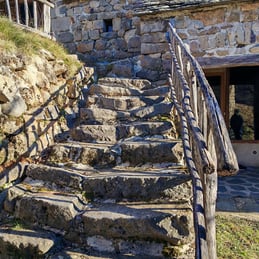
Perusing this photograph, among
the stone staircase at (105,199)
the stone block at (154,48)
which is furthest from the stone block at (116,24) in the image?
the stone staircase at (105,199)

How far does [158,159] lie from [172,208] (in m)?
0.72

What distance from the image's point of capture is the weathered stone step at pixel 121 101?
3859mm

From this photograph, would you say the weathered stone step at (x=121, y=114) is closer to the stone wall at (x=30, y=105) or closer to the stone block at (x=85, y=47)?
the stone wall at (x=30, y=105)

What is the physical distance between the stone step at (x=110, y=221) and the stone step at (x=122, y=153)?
0.57 metres

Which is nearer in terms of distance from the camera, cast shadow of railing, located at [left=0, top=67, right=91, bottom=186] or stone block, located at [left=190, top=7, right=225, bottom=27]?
cast shadow of railing, located at [left=0, top=67, right=91, bottom=186]

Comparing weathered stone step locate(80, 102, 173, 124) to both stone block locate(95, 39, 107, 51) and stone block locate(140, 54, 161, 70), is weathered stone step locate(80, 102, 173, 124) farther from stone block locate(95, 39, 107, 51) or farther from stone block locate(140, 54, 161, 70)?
stone block locate(95, 39, 107, 51)

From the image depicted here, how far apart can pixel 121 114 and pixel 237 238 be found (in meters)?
2.00

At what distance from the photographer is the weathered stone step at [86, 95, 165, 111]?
3.86 metres

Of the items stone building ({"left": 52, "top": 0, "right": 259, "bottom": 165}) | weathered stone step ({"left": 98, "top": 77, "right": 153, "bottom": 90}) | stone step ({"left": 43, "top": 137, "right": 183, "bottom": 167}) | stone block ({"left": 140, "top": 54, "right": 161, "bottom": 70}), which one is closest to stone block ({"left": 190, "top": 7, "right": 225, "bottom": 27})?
stone building ({"left": 52, "top": 0, "right": 259, "bottom": 165})

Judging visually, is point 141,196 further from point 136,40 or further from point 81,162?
point 136,40

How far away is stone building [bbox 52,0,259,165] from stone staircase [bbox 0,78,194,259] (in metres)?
2.26

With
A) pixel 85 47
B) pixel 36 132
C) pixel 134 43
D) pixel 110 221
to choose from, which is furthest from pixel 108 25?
pixel 110 221

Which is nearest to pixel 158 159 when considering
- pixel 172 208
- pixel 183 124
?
pixel 183 124

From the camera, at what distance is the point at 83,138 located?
133 inches
